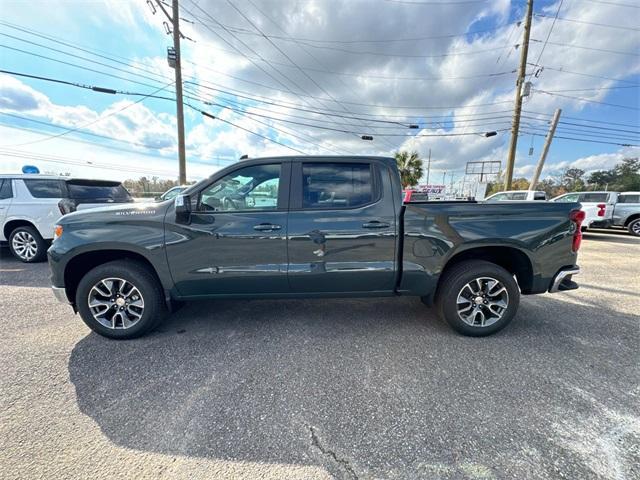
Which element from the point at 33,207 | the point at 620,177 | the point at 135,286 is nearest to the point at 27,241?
the point at 33,207

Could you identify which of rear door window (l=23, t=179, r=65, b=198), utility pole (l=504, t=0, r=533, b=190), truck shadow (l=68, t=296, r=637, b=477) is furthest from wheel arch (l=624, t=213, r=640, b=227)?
rear door window (l=23, t=179, r=65, b=198)

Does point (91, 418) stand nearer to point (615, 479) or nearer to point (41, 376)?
point (41, 376)

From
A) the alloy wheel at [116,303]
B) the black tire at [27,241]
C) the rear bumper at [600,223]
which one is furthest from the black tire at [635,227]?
the black tire at [27,241]

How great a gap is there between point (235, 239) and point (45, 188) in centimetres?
586

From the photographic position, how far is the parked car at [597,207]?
33.2 ft

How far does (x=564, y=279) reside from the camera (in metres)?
3.07

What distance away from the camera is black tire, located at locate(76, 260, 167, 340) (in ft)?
9.48

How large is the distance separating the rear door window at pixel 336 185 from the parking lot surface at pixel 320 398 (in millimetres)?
1428

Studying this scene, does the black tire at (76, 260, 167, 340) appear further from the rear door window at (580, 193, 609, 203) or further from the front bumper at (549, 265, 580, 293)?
the rear door window at (580, 193, 609, 203)

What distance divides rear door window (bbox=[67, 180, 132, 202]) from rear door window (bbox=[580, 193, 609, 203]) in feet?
54.4

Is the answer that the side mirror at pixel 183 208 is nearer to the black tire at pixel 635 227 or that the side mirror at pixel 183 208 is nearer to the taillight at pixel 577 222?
the taillight at pixel 577 222

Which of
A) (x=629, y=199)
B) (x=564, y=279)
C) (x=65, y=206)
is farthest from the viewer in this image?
(x=629, y=199)

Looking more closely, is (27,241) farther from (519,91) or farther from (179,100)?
(519,91)

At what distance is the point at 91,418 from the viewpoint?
198 cm
